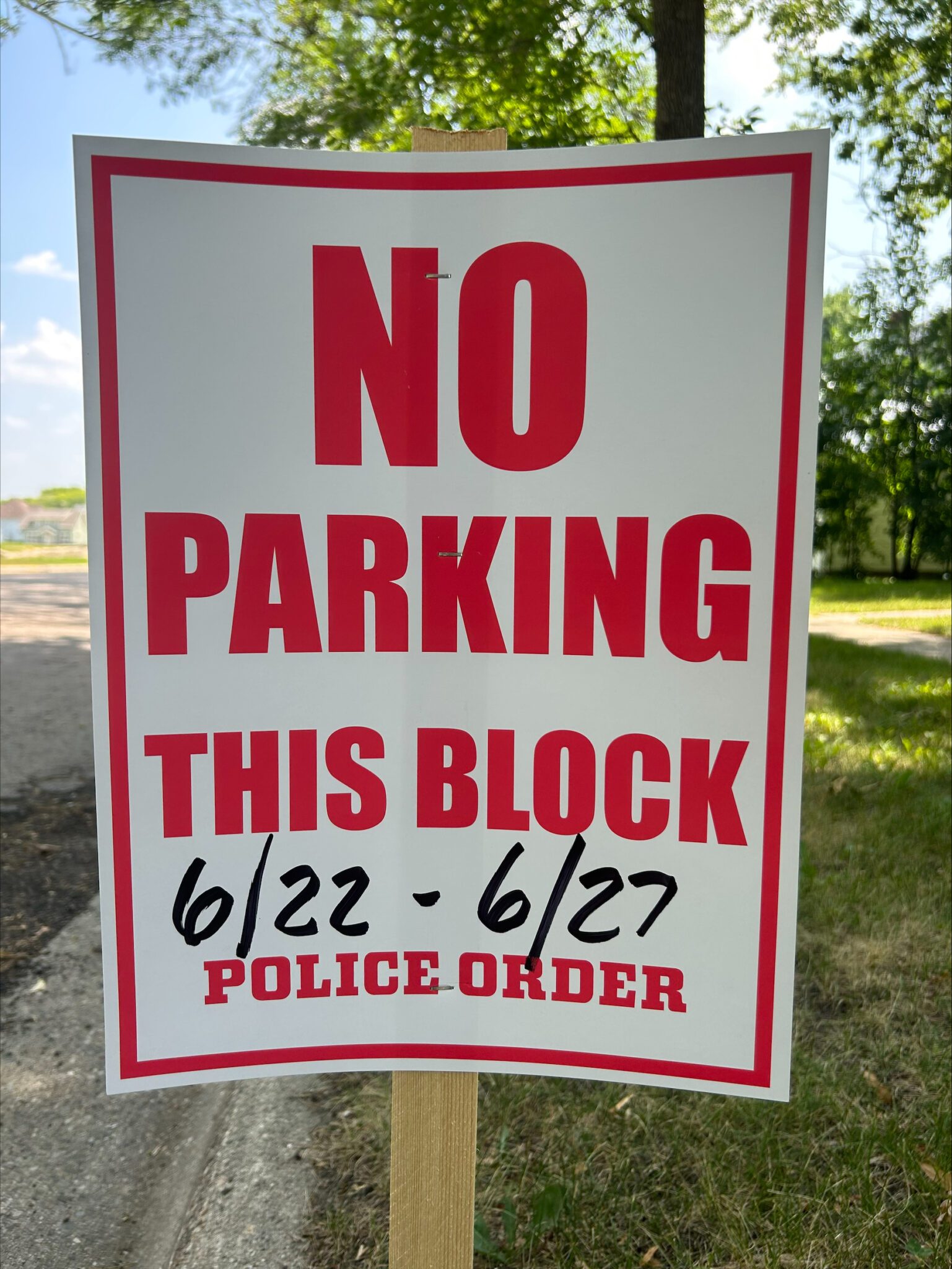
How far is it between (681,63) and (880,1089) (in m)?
3.28

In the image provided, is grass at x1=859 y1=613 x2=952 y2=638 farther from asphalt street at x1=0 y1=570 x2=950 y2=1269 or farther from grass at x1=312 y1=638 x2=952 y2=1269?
asphalt street at x1=0 y1=570 x2=950 y2=1269

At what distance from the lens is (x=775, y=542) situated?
1.34m

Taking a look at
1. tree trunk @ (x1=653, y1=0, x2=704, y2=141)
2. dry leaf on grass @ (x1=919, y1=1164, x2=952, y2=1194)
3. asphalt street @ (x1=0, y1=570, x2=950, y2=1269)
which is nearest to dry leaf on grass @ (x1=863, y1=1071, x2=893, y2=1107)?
dry leaf on grass @ (x1=919, y1=1164, x2=952, y2=1194)

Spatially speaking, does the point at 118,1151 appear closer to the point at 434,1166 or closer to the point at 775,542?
the point at 434,1166

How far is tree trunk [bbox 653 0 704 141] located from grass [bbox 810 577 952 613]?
15964 mm

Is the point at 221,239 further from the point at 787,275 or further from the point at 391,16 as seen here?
the point at 391,16

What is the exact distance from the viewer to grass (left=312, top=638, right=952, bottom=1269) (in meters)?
2.10

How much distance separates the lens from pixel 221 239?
1337 millimetres

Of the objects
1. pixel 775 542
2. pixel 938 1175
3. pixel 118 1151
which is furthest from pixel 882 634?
pixel 775 542

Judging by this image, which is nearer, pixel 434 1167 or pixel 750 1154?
pixel 434 1167

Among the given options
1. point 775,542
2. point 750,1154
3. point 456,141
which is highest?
point 456,141

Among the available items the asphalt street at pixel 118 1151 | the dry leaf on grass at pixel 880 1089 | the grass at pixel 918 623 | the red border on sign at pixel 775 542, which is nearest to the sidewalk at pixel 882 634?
the grass at pixel 918 623

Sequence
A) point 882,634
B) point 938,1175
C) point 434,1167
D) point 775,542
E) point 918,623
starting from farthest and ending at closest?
1. point 918,623
2. point 882,634
3. point 938,1175
4. point 434,1167
5. point 775,542

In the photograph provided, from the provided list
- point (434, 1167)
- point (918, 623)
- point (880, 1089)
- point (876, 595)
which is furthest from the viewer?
point (876, 595)
